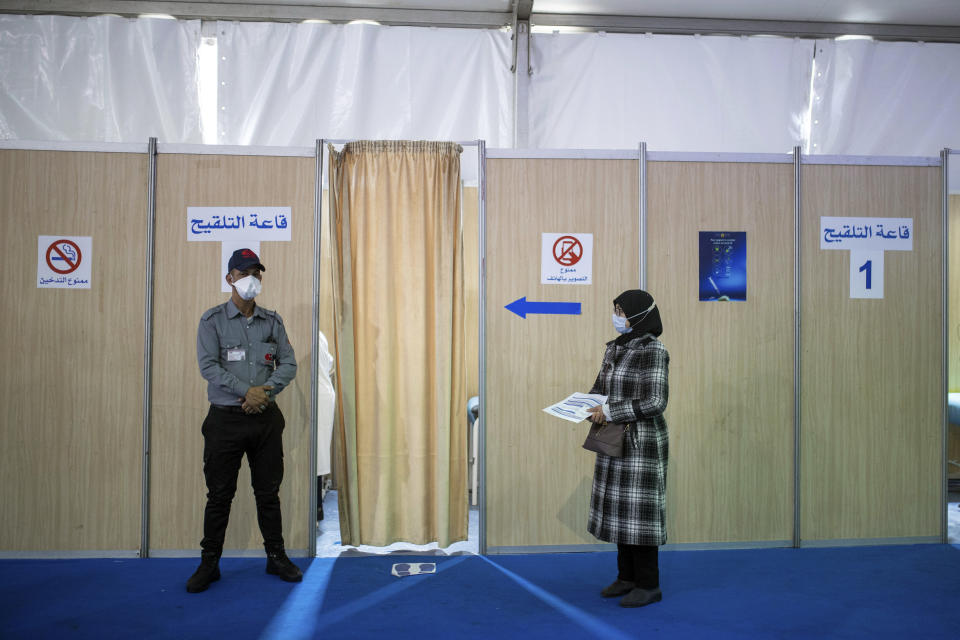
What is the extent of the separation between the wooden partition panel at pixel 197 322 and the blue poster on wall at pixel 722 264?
2388mm

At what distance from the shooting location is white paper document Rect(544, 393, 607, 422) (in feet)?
9.20

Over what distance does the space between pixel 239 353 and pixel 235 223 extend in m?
0.93

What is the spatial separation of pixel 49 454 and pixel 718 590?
3.79 metres

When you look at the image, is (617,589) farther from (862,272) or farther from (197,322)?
(197,322)

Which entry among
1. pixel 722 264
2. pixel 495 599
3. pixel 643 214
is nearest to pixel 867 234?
pixel 722 264

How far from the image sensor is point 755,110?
15.9 feet

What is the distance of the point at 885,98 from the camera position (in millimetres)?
4883

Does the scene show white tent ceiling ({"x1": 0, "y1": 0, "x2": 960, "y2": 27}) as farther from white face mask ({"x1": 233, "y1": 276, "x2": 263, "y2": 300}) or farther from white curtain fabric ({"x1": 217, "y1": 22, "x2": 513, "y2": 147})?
white face mask ({"x1": 233, "y1": 276, "x2": 263, "y2": 300})

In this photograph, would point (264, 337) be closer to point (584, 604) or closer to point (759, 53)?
point (584, 604)

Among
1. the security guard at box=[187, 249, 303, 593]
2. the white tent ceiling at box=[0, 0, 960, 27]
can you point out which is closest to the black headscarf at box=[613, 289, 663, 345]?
the security guard at box=[187, 249, 303, 593]

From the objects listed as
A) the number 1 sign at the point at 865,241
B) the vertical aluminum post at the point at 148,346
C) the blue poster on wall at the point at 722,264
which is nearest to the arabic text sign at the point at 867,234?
the number 1 sign at the point at 865,241

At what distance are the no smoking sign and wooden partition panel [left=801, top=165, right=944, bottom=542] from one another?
4.56ft

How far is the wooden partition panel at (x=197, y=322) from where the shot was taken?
11.5ft

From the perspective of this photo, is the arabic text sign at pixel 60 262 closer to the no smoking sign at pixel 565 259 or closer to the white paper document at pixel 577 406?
the no smoking sign at pixel 565 259
